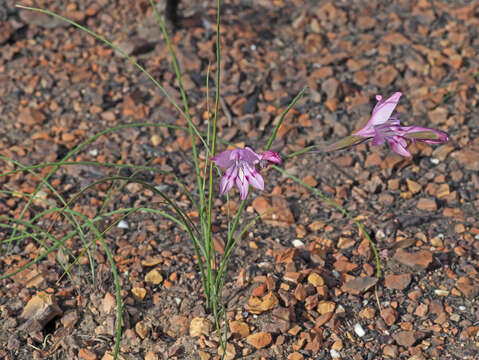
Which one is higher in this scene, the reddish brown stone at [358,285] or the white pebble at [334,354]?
the reddish brown stone at [358,285]

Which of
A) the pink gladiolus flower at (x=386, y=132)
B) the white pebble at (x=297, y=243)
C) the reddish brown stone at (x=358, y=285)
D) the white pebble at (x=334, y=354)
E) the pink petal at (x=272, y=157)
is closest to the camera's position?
the pink petal at (x=272, y=157)

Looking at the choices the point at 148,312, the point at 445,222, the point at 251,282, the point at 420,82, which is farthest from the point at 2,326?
the point at 420,82

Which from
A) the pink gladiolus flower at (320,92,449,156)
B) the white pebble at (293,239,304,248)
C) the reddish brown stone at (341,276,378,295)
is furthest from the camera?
the white pebble at (293,239,304,248)

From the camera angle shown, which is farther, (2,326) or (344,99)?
(344,99)

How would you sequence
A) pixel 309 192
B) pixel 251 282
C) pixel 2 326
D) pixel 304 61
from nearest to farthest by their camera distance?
pixel 2 326
pixel 251 282
pixel 309 192
pixel 304 61

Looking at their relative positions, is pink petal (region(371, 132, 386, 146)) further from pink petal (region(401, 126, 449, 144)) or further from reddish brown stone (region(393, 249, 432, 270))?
reddish brown stone (region(393, 249, 432, 270))

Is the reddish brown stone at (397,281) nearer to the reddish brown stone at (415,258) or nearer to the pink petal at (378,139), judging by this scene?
the reddish brown stone at (415,258)

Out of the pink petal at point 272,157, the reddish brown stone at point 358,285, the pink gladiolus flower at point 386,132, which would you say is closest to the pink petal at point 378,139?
the pink gladiolus flower at point 386,132

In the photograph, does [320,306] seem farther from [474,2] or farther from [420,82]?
[474,2]

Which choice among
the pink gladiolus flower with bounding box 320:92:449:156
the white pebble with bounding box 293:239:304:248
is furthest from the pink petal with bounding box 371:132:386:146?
the white pebble with bounding box 293:239:304:248
